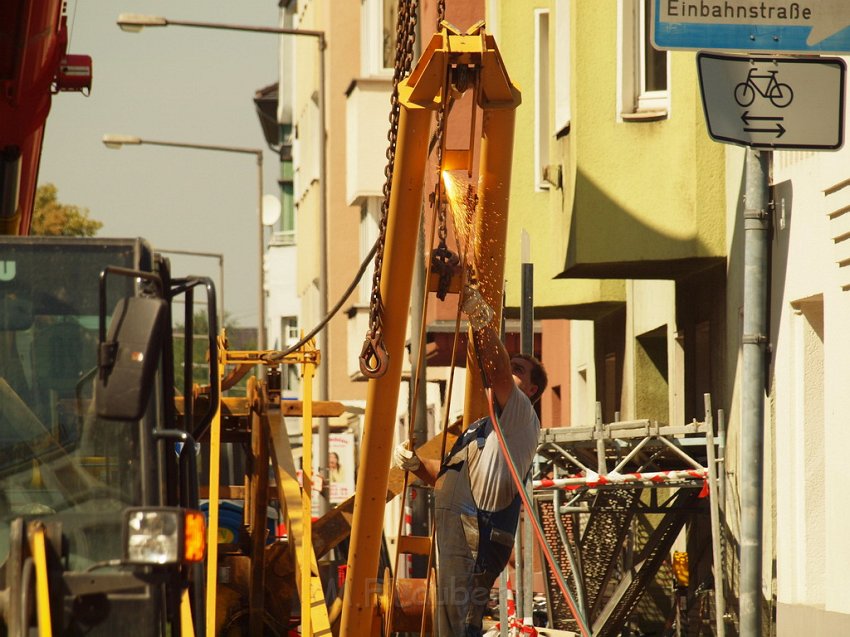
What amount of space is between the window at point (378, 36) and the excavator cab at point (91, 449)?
26422mm

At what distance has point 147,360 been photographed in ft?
17.5

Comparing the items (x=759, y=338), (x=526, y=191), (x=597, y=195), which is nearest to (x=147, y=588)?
(x=759, y=338)

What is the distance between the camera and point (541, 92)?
20.3 meters

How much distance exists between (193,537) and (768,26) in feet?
9.48

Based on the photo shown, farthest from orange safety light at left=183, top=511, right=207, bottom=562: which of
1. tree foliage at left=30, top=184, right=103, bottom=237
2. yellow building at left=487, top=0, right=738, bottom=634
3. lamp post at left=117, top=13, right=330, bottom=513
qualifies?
tree foliage at left=30, top=184, right=103, bottom=237

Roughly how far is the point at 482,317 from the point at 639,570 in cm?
754

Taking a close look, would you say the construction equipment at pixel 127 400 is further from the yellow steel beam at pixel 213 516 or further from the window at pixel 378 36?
the window at pixel 378 36

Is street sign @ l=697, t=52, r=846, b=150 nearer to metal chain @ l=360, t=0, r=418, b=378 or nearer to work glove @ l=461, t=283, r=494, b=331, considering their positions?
work glove @ l=461, t=283, r=494, b=331

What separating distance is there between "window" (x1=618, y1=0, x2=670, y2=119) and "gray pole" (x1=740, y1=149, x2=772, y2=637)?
9000 mm

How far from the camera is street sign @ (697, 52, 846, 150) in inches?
248

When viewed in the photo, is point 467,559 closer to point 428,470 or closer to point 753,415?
point 428,470

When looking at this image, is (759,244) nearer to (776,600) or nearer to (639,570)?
(776,600)

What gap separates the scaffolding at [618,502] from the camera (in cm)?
1370

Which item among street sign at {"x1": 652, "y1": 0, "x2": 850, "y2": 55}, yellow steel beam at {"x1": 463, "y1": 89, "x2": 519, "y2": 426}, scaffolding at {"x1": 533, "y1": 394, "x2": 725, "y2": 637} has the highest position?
street sign at {"x1": 652, "y1": 0, "x2": 850, "y2": 55}
